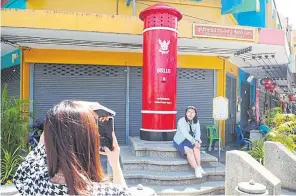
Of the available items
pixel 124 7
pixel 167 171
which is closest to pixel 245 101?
pixel 124 7

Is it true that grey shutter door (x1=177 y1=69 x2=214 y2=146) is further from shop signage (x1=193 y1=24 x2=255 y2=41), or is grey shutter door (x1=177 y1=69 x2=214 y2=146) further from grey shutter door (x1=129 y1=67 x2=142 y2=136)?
shop signage (x1=193 y1=24 x2=255 y2=41)

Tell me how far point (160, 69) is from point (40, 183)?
548 cm

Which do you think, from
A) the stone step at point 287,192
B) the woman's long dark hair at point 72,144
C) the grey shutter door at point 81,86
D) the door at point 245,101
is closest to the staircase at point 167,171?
Answer: the stone step at point 287,192

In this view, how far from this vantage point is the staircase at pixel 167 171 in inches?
205

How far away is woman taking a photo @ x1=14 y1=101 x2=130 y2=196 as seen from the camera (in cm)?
120

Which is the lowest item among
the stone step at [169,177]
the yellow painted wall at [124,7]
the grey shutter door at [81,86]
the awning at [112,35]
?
the stone step at [169,177]

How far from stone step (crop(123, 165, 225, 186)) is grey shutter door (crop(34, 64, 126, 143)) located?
130 inches

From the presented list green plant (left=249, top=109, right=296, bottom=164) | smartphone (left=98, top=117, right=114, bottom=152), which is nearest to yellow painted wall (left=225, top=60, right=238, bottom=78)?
green plant (left=249, top=109, right=296, bottom=164)

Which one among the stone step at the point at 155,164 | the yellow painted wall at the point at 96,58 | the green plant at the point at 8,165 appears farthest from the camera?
the yellow painted wall at the point at 96,58

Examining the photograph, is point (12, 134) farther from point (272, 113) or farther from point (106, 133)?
point (272, 113)

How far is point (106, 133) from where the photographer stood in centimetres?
163

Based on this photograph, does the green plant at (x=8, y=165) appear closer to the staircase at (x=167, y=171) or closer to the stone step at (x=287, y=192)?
the staircase at (x=167, y=171)

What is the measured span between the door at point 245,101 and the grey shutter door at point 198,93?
150 inches

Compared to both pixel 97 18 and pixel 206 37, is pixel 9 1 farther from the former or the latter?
pixel 206 37
